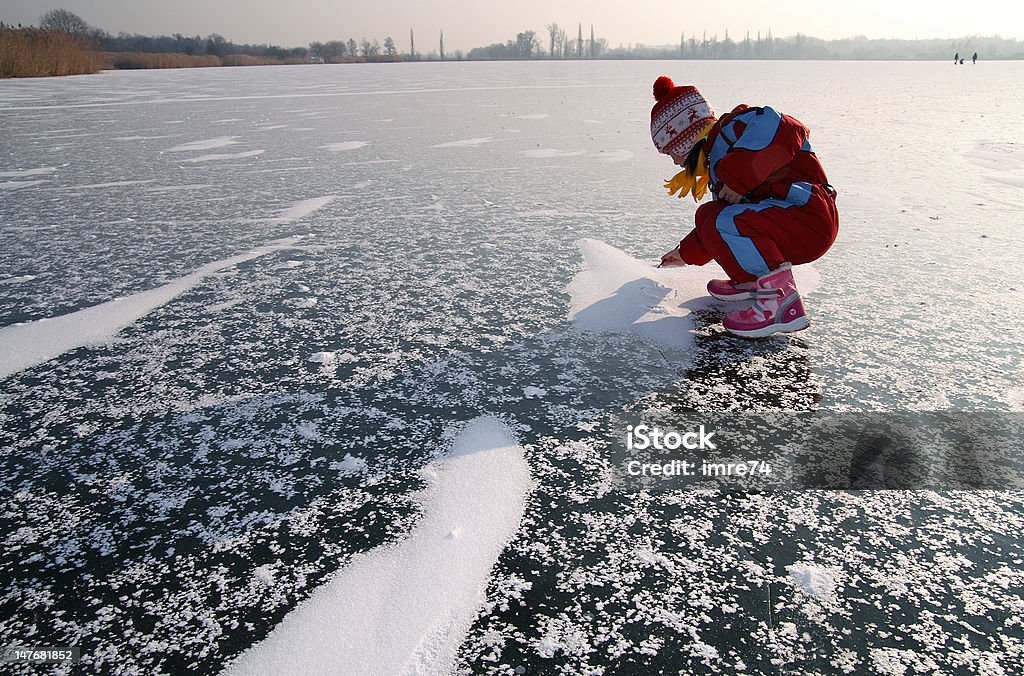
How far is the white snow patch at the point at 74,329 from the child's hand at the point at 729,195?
209 centimetres

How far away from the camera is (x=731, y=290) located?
2441 millimetres

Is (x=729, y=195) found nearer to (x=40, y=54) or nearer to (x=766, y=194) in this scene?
(x=766, y=194)

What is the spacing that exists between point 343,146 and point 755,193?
5.26m

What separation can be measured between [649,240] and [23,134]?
25.6 ft

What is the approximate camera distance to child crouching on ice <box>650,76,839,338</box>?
205 centimetres

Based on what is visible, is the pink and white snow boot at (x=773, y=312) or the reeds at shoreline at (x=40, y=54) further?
the reeds at shoreline at (x=40, y=54)

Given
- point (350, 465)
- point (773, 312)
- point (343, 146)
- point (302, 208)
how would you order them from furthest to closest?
point (343, 146)
point (302, 208)
point (773, 312)
point (350, 465)

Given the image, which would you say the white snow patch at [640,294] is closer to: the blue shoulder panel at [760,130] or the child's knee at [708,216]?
the child's knee at [708,216]

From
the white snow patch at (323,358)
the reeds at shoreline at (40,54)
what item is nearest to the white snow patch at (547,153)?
the white snow patch at (323,358)

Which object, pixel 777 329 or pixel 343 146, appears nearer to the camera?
pixel 777 329

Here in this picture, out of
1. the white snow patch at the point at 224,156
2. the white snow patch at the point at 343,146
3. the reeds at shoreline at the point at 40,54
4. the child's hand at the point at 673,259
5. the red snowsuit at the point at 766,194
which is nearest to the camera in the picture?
the red snowsuit at the point at 766,194

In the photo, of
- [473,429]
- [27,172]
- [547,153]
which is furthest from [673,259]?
[27,172]

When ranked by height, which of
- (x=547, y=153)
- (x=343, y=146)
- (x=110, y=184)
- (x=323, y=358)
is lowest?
(x=323, y=358)

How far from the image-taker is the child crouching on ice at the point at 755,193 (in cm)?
205
